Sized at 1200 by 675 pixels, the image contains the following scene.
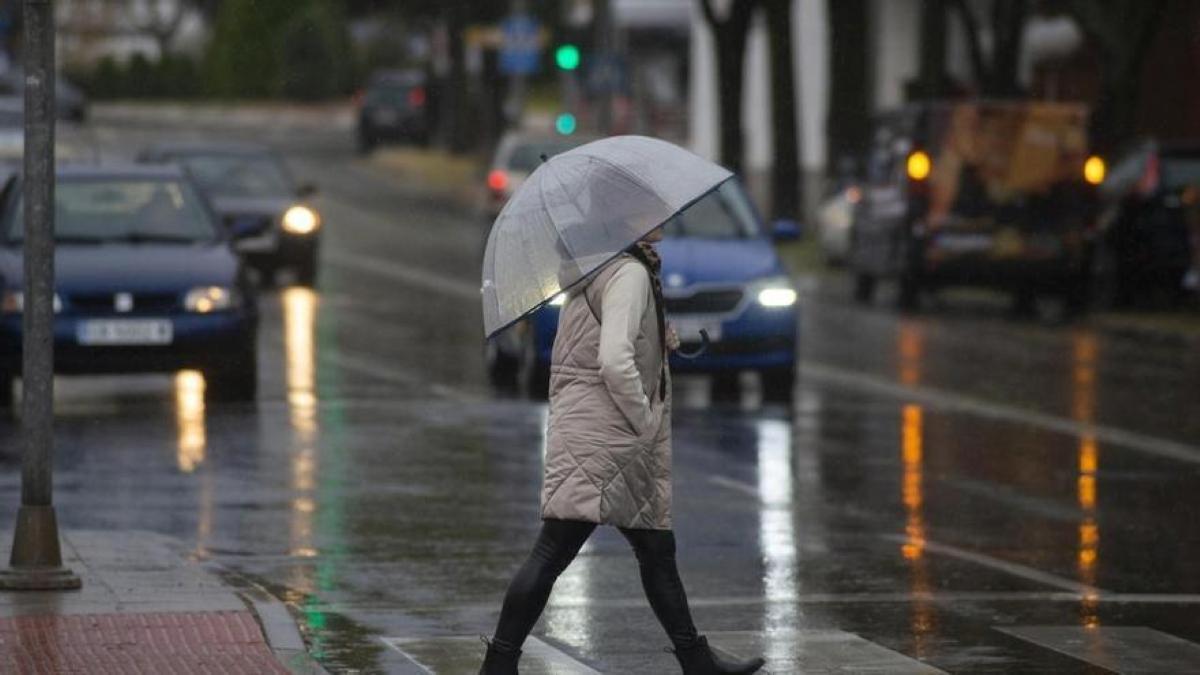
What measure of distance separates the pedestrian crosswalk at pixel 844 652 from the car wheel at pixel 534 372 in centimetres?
894

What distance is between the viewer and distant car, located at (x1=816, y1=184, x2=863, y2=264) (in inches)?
1389

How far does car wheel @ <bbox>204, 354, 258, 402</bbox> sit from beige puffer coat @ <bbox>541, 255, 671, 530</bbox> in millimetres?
10070

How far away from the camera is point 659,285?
8.55 meters

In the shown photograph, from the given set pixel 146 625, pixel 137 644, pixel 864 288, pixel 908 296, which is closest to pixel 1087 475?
pixel 146 625

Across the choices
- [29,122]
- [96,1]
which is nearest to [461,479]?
[29,122]

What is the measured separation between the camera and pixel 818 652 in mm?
9625

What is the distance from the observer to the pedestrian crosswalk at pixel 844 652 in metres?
9.28

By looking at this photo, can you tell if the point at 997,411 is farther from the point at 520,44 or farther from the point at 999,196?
the point at 520,44

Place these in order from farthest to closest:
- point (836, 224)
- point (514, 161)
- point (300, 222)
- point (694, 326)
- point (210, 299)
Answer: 1. point (514, 161)
2. point (836, 224)
3. point (300, 222)
4. point (694, 326)
5. point (210, 299)

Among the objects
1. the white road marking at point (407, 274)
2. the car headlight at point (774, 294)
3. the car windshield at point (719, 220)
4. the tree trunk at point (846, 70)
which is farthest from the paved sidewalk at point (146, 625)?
the tree trunk at point (846, 70)

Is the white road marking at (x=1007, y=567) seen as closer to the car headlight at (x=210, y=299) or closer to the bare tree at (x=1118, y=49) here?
the car headlight at (x=210, y=299)

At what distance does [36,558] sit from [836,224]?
25913mm

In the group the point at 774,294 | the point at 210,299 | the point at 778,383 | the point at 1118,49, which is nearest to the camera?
the point at 210,299

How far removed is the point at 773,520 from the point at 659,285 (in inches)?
191
